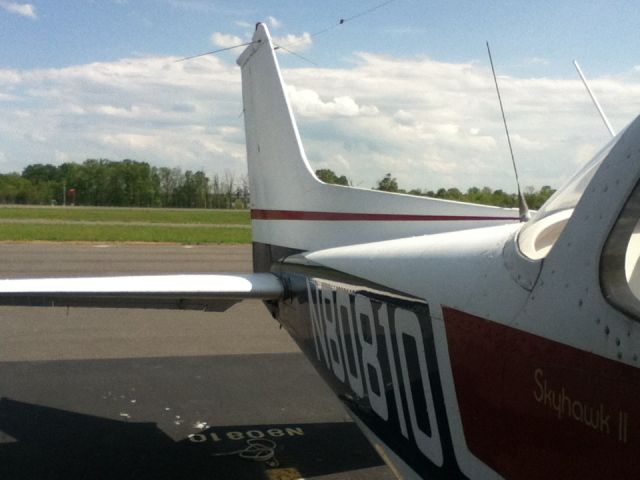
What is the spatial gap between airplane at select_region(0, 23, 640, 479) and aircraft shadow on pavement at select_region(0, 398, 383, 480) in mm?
929

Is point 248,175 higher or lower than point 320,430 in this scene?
higher

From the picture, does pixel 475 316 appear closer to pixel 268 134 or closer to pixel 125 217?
pixel 268 134

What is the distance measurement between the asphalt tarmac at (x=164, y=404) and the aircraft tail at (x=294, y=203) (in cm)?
118

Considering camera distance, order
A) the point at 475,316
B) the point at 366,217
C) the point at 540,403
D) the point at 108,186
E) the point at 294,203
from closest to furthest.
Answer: the point at 540,403
the point at 475,316
the point at 366,217
the point at 294,203
the point at 108,186

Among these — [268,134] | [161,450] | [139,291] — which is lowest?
[161,450]

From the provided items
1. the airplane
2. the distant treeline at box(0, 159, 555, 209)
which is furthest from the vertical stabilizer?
the distant treeline at box(0, 159, 555, 209)

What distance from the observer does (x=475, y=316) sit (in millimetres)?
2230

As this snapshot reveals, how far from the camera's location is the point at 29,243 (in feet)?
83.7

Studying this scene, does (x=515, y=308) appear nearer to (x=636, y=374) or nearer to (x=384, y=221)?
(x=636, y=374)

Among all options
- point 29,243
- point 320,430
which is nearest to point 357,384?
point 320,430

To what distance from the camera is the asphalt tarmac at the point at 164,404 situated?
4570mm

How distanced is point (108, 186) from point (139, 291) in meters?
115

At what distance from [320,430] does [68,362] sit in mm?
3016

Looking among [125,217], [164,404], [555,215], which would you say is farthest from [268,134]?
[125,217]
